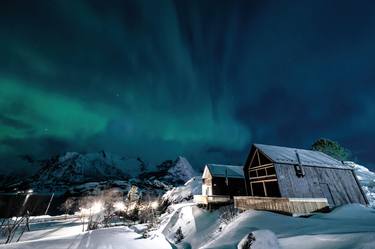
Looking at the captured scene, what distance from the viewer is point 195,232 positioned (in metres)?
22.1

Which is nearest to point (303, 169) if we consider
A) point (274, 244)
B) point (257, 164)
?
point (257, 164)

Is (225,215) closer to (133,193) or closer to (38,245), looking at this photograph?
(38,245)

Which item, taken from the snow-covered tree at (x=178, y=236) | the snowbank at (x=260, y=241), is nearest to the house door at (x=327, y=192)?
the snow-covered tree at (x=178, y=236)

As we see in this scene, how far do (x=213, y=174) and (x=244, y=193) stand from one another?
6.50 metres

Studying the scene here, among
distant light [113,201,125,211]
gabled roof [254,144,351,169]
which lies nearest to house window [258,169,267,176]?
gabled roof [254,144,351,169]

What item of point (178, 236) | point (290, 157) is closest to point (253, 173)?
point (290, 157)

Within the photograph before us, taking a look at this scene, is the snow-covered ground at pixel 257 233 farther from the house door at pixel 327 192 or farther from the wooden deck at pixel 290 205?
the house door at pixel 327 192

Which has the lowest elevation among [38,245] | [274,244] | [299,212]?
[38,245]

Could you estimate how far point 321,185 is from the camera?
21.0 metres

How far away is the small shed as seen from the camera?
66.4 feet

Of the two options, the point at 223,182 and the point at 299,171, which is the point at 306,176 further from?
the point at 223,182

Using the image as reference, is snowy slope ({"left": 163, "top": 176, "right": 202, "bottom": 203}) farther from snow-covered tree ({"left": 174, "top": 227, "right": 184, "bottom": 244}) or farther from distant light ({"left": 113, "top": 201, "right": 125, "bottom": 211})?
snow-covered tree ({"left": 174, "top": 227, "right": 184, "bottom": 244})

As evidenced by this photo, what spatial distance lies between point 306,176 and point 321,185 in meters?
2.01

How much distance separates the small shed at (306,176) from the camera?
66.4ft
